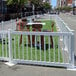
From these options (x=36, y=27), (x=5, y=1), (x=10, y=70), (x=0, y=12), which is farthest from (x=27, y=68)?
(x=5, y=1)

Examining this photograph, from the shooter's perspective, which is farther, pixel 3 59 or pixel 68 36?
pixel 3 59

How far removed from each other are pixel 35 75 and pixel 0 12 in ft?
137

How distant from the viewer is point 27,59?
9.44 meters

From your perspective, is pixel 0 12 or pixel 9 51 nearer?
pixel 9 51

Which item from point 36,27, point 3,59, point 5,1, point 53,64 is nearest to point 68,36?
point 53,64

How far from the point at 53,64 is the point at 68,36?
3.31 feet

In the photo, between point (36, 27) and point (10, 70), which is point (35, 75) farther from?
point (36, 27)

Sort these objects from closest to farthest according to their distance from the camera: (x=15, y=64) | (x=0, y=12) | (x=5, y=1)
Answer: (x=15, y=64) → (x=0, y=12) → (x=5, y=1)

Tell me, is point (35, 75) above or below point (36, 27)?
below

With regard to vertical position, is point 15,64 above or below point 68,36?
below

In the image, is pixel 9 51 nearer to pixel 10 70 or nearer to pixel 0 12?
pixel 10 70

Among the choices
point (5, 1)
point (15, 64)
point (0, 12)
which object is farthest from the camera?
point (5, 1)

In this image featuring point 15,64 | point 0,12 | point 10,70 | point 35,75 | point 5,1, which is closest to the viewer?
point 35,75

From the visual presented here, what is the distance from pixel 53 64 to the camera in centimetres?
895
